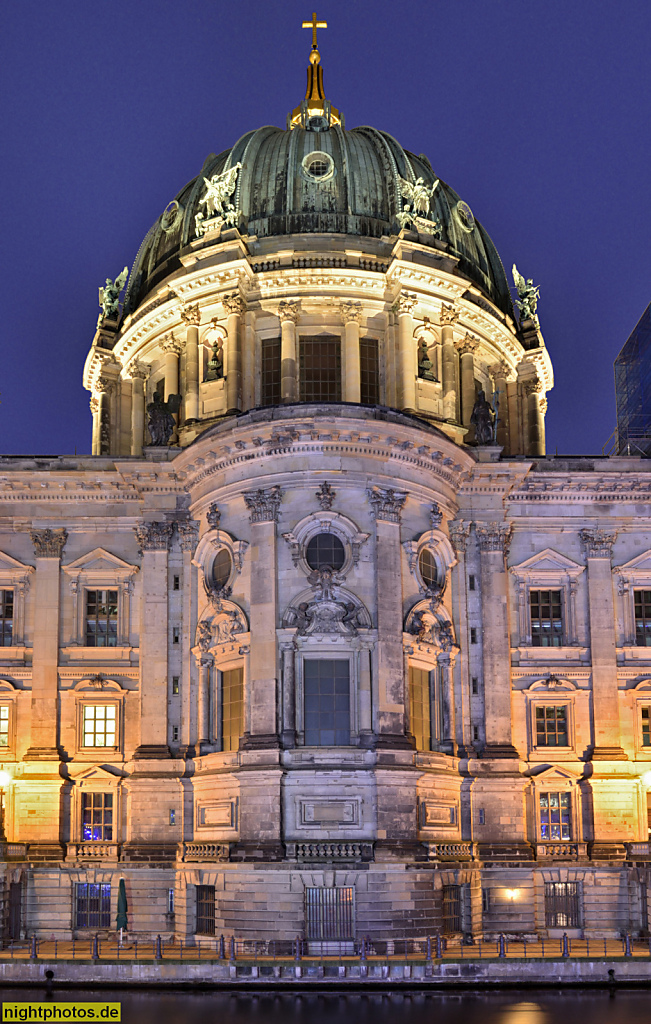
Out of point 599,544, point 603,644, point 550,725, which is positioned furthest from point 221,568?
point 603,644

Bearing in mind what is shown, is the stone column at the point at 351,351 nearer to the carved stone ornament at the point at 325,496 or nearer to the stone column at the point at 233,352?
the stone column at the point at 233,352

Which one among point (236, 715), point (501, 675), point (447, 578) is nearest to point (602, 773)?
point (501, 675)

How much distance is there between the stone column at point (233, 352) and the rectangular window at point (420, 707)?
43.7 feet

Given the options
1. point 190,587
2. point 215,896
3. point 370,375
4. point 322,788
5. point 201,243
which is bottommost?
point 215,896

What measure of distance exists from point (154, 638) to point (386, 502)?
10185 millimetres

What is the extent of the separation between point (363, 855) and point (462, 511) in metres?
14.3

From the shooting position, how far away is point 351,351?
53.8m

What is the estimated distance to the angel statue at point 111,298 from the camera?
6191cm

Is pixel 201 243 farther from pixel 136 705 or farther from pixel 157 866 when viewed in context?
pixel 157 866

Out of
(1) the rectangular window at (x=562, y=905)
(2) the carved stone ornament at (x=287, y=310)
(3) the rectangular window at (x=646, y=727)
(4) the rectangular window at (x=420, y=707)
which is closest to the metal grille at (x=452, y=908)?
(1) the rectangular window at (x=562, y=905)

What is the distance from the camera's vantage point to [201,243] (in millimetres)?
55750

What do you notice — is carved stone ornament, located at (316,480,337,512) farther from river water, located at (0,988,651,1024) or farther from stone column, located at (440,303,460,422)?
river water, located at (0,988,651,1024)

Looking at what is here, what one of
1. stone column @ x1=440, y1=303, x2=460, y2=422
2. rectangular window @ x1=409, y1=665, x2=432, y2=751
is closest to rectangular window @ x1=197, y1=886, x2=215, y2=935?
rectangular window @ x1=409, y1=665, x2=432, y2=751

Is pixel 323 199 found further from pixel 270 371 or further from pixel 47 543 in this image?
pixel 47 543
